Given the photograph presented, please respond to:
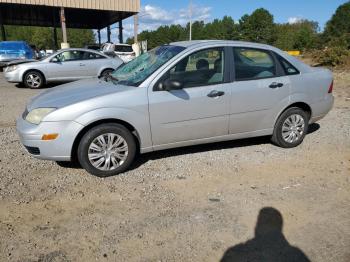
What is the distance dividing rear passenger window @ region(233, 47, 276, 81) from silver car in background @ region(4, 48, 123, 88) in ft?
26.1

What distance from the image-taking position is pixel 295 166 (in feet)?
17.0

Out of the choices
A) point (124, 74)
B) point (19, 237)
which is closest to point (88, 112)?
point (124, 74)

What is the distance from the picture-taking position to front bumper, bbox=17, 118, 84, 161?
4340 millimetres

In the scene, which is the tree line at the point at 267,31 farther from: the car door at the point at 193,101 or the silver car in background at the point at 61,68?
the car door at the point at 193,101

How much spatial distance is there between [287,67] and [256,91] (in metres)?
0.76

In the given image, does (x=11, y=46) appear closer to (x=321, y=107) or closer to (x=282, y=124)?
(x=282, y=124)

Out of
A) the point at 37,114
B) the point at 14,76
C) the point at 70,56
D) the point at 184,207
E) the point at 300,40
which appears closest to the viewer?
the point at 184,207

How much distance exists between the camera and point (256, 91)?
17.2ft

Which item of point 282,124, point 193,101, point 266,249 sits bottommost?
point 266,249

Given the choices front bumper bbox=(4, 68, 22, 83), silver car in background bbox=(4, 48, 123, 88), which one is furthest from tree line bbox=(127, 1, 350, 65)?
front bumper bbox=(4, 68, 22, 83)

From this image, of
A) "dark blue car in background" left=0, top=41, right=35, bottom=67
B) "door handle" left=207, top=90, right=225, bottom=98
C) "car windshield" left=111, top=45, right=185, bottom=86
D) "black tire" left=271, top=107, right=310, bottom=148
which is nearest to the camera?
"car windshield" left=111, top=45, right=185, bottom=86

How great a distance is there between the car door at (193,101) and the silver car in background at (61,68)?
8.02m

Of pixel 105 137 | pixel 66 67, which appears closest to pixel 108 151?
pixel 105 137

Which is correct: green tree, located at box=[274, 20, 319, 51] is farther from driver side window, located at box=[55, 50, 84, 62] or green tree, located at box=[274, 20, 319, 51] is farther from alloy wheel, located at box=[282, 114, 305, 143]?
alloy wheel, located at box=[282, 114, 305, 143]
